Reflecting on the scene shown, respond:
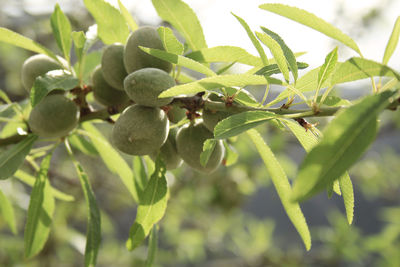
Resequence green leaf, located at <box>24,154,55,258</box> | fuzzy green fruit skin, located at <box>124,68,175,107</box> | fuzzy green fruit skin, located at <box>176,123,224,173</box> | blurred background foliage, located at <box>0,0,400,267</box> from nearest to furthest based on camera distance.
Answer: fuzzy green fruit skin, located at <box>124,68,175,107</box>
fuzzy green fruit skin, located at <box>176,123,224,173</box>
green leaf, located at <box>24,154,55,258</box>
blurred background foliage, located at <box>0,0,400,267</box>

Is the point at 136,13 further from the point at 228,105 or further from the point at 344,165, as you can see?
the point at 344,165

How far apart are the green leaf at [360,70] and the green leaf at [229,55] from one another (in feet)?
0.59

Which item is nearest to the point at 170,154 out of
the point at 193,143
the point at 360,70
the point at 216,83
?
the point at 193,143

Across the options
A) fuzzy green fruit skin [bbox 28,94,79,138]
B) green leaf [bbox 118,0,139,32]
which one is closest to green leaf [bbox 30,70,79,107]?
fuzzy green fruit skin [bbox 28,94,79,138]

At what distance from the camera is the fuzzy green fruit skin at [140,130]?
657mm

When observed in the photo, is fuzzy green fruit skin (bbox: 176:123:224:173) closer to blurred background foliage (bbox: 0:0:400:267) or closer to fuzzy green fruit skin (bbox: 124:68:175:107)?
fuzzy green fruit skin (bbox: 124:68:175:107)

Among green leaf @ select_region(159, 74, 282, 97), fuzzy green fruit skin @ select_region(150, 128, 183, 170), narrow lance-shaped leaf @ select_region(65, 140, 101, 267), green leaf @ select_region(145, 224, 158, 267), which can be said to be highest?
green leaf @ select_region(159, 74, 282, 97)

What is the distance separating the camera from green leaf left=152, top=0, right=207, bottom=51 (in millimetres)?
691

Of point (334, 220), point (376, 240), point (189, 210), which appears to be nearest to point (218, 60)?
point (189, 210)

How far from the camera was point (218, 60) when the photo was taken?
0.69m

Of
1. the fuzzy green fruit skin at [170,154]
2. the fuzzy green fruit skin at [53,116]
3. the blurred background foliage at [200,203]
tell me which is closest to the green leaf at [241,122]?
the fuzzy green fruit skin at [170,154]

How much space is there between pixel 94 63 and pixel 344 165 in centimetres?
75

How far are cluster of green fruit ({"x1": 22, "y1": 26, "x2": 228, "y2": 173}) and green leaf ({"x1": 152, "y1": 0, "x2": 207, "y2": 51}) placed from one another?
46 millimetres

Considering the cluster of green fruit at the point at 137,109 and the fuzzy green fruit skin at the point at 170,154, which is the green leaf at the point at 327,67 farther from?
the fuzzy green fruit skin at the point at 170,154
